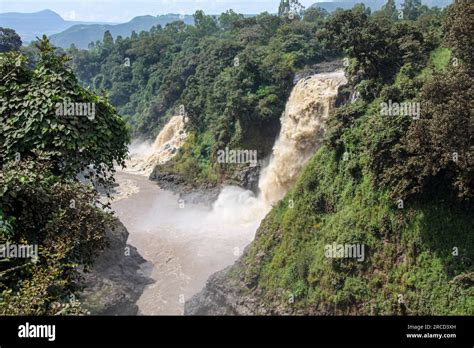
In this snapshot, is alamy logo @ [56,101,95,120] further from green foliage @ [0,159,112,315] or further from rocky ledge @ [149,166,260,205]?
rocky ledge @ [149,166,260,205]

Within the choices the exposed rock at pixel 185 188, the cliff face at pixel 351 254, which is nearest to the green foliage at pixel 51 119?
the cliff face at pixel 351 254

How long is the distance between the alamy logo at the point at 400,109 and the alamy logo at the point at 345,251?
473 cm

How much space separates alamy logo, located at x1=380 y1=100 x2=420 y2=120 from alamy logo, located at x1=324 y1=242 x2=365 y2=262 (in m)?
4.73

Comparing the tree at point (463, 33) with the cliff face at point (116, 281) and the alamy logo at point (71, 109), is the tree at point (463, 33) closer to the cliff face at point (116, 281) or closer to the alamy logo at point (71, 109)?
the alamy logo at point (71, 109)

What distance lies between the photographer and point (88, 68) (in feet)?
275

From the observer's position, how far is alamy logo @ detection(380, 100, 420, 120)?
15931 millimetres

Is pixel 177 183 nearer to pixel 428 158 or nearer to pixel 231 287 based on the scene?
pixel 231 287

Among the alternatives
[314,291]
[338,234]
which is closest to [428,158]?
[338,234]

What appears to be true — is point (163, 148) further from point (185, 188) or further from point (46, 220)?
point (46, 220)

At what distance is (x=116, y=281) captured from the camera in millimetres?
22516
